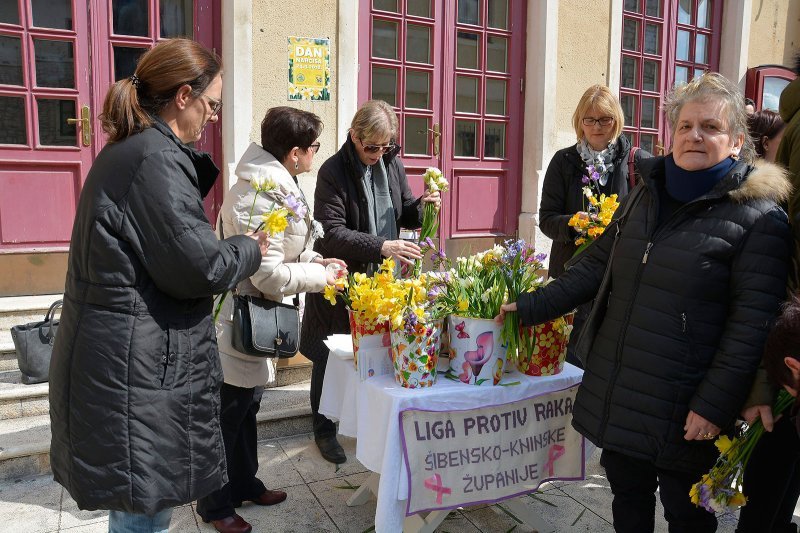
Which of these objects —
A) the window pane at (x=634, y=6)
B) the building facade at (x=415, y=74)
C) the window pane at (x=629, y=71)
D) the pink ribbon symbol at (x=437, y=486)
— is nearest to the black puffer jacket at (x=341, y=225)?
the pink ribbon symbol at (x=437, y=486)

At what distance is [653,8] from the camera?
714cm

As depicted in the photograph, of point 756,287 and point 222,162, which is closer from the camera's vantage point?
point 756,287

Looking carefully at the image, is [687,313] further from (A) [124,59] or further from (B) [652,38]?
(B) [652,38]

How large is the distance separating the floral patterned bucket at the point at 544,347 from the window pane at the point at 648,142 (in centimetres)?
545

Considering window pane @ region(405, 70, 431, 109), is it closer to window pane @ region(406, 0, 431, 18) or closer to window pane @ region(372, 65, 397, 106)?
window pane @ region(372, 65, 397, 106)

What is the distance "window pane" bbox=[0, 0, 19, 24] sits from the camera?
4379mm

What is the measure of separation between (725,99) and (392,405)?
4.52 ft

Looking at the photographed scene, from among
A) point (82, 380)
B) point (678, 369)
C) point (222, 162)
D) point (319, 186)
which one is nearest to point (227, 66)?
point (222, 162)

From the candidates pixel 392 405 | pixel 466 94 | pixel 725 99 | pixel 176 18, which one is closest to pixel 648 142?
pixel 466 94

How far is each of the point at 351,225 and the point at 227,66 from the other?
2317mm

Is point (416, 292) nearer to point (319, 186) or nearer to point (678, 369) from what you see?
point (678, 369)

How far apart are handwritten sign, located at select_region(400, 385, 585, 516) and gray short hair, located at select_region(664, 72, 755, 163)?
1047mm

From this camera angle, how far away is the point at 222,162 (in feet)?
16.7

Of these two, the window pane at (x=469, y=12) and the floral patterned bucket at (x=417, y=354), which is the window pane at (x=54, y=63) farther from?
the floral patterned bucket at (x=417, y=354)
